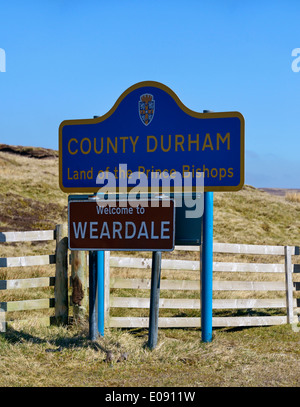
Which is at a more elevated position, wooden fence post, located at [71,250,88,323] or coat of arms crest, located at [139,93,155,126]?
coat of arms crest, located at [139,93,155,126]

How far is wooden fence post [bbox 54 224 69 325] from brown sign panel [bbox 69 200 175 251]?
5.39 ft

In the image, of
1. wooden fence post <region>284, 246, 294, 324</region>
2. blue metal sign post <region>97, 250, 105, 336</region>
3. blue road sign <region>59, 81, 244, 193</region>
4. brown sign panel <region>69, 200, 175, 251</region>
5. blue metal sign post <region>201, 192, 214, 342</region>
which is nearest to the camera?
brown sign panel <region>69, 200, 175, 251</region>

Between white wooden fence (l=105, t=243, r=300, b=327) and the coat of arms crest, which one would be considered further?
white wooden fence (l=105, t=243, r=300, b=327)

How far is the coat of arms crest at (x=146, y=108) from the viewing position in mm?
8031

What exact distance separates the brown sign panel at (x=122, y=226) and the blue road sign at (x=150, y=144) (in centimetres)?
51

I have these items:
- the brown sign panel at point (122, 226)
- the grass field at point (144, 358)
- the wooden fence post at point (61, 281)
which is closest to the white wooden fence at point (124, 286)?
the wooden fence post at point (61, 281)

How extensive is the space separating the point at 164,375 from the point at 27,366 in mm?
1629

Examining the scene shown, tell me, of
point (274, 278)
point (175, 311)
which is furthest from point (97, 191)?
point (274, 278)

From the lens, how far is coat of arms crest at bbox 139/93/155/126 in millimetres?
8031

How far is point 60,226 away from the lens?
9.45 m

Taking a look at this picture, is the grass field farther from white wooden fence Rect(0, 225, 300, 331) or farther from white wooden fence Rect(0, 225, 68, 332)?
white wooden fence Rect(0, 225, 68, 332)

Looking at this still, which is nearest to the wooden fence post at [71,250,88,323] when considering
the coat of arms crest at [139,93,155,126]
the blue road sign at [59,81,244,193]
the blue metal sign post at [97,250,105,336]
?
the blue metal sign post at [97,250,105,336]

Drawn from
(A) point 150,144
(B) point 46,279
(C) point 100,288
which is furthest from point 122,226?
(B) point 46,279

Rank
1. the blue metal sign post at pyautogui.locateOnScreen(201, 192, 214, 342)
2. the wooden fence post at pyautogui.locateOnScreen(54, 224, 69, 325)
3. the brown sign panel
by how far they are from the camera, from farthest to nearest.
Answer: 1. the wooden fence post at pyautogui.locateOnScreen(54, 224, 69, 325)
2. the blue metal sign post at pyautogui.locateOnScreen(201, 192, 214, 342)
3. the brown sign panel
